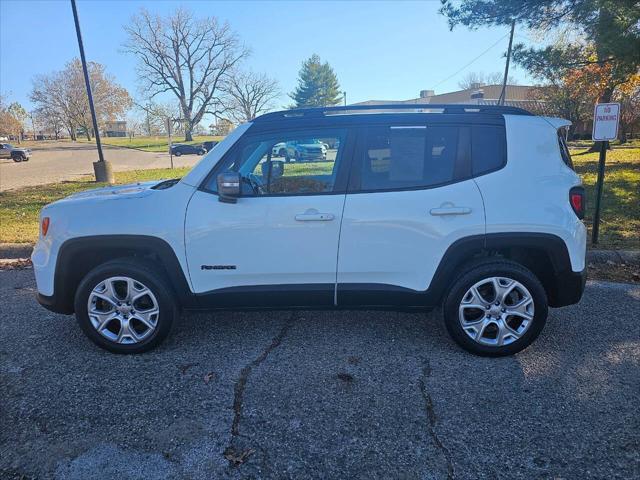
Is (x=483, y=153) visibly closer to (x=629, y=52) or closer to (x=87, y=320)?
(x=87, y=320)

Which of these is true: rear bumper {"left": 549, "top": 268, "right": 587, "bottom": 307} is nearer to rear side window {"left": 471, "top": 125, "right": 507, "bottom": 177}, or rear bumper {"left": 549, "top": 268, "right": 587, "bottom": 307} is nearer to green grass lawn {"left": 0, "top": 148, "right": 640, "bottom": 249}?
rear side window {"left": 471, "top": 125, "right": 507, "bottom": 177}

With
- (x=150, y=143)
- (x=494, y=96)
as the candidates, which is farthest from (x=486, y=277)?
(x=150, y=143)

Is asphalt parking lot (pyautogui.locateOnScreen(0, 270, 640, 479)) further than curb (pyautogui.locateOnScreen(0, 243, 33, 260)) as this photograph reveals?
No

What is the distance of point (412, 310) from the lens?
11.0 feet

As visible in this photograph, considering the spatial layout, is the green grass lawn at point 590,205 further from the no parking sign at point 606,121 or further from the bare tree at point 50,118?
the bare tree at point 50,118

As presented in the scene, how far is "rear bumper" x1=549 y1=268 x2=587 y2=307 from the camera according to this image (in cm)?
323

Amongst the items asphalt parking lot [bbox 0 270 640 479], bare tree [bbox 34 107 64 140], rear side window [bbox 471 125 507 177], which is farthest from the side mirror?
bare tree [bbox 34 107 64 140]

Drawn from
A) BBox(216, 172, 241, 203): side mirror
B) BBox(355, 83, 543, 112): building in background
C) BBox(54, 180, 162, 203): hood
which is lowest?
BBox(54, 180, 162, 203): hood

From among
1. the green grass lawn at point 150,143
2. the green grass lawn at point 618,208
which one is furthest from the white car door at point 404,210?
the green grass lawn at point 150,143

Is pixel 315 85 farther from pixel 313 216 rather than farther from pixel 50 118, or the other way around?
pixel 313 216

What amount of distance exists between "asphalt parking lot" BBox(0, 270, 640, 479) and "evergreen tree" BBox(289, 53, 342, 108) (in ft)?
250

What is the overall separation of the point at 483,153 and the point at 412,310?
128 centimetres

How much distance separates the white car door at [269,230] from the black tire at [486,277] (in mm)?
901

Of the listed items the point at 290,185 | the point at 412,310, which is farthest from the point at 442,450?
the point at 290,185
